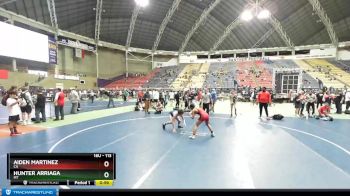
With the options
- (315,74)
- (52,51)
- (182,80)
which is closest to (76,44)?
(52,51)

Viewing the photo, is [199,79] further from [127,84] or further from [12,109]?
[12,109]

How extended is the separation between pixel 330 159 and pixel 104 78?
151 feet

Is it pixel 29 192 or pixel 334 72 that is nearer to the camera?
pixel 29 192

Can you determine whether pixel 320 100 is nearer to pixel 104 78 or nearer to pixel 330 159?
pixel 330 159

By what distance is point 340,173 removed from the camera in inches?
196

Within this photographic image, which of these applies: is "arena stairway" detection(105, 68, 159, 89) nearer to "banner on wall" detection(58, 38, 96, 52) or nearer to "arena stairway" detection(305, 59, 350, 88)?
"banner on wall" detection(58, 38, 96, 52)

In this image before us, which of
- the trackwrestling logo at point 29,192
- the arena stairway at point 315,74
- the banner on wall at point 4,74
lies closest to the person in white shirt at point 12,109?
the trackwrestling logo at point 29,192

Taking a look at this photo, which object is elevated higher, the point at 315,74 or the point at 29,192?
the point at 315,74

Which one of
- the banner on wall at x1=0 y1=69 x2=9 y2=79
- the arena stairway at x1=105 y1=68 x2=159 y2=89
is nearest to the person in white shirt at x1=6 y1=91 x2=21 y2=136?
the banner on wall at x1=0 y1=69 x2=9 y2=79
